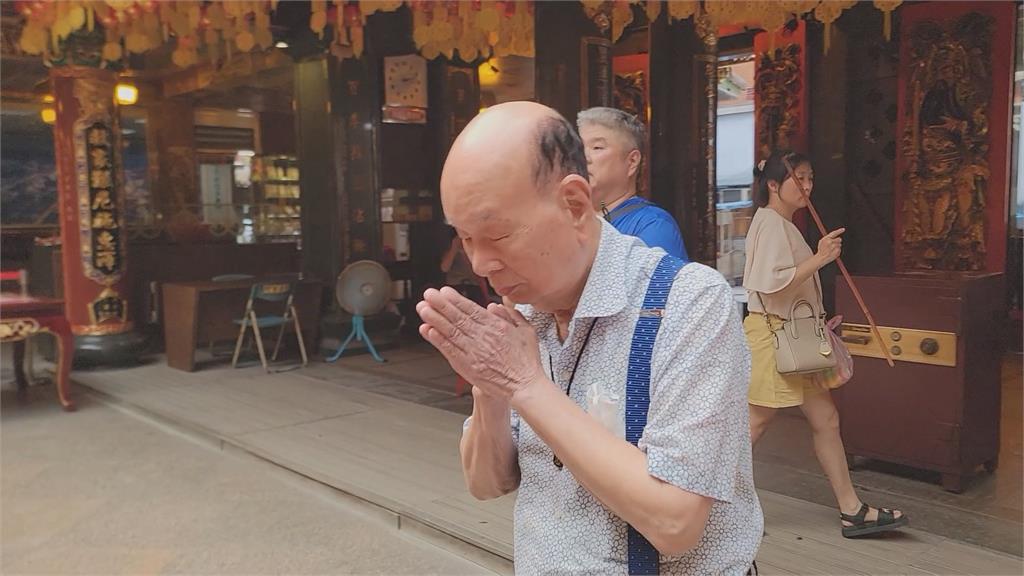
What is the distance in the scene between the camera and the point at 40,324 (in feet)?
17.9

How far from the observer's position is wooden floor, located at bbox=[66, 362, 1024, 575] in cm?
279

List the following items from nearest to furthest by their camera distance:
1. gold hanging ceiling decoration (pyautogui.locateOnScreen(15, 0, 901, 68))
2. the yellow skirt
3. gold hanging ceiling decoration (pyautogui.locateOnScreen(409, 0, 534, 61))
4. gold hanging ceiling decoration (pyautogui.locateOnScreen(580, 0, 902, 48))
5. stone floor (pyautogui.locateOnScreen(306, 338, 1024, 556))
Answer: the yellow skirt < stone floor (pyautogui.locateOnScreen(306, 338, 1024, 556)) < gold hanging ceiling decoration (pyautogui.locateOnScreen(580, 0, 902, 48)) < gold hanging ceiling decoration (pyautogui.locateOnScreen(15, 0, 901, 68)) < gold hanging ceiling decoration (pyautogui.locateOnScreen(409, 0, 534, 61))

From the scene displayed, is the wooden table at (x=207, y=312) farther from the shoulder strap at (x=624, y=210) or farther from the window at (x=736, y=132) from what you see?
the shoulder strap at (x=624, y=210)

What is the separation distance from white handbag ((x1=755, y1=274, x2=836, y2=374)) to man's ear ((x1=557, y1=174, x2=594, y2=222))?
204cm

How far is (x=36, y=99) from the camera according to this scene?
11.6 meters

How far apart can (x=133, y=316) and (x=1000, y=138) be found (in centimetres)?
761

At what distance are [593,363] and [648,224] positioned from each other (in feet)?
4.52

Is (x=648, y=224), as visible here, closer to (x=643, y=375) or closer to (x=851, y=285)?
(x=851, y=285)

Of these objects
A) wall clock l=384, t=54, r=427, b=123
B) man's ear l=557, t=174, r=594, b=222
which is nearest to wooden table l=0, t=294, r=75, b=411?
wall clock l=384, t=54, r=427, b=123

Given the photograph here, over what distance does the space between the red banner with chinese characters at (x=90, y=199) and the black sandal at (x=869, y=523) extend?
627 cm

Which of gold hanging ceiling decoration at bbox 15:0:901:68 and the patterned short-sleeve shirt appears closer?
the patterned short-sleeve shirt

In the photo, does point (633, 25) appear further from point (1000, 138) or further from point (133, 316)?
point (133, 316)

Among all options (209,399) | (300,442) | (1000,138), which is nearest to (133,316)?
(209,399)

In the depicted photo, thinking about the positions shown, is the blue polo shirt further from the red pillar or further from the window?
the red pillar
